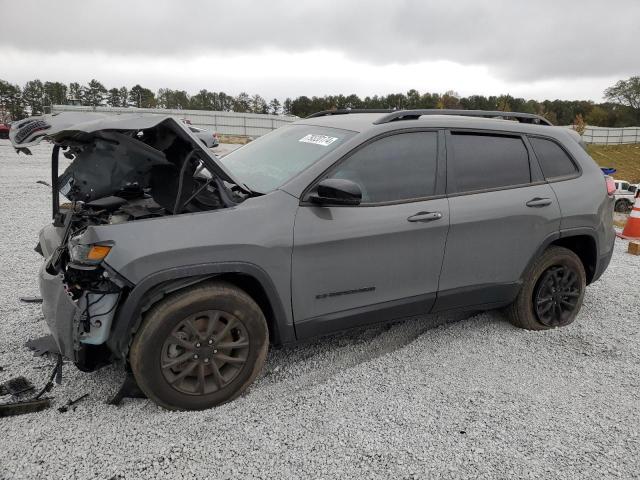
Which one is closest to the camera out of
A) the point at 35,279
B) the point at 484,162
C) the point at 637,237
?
the point at 484,162

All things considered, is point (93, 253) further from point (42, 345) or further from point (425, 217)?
point (425, 217)

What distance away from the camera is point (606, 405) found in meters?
3.26

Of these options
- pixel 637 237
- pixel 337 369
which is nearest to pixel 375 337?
pixel 337 369

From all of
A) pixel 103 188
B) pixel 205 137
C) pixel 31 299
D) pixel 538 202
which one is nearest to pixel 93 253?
pixel 103 188

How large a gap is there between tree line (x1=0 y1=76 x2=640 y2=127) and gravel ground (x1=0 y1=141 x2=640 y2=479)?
2886 inches

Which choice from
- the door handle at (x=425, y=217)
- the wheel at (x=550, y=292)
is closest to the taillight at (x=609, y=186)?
the wheel at (x=550, y=292)

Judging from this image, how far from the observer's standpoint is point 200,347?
289cm

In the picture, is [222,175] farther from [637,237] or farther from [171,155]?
[637,237]

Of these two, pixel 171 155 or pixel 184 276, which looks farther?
pixel 171 155

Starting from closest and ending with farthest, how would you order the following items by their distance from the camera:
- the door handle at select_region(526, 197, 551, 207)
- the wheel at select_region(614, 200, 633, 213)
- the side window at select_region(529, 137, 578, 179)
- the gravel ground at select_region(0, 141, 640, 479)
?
the gravel ground at select_region(0, 141, 640, 479) < the door handle at select_region(526, 197, 551, 207) < the side window at select_region(529, 137, 578, 179) < the wheel at select_region(614, 200, 633, 213)

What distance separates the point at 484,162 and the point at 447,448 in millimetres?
2172

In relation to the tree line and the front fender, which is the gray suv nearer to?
the front fender

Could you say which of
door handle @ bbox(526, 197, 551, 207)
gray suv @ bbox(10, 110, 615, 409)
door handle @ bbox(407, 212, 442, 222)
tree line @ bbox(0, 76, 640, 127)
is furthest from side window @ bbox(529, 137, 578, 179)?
tree line @ bbox(0, 76, 640, 127)

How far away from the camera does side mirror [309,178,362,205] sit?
299 cm
